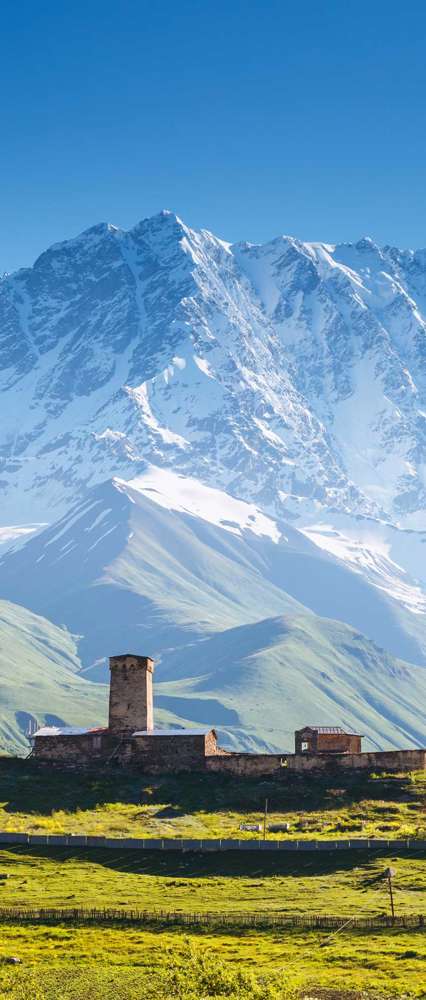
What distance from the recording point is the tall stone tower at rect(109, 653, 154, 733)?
444ft

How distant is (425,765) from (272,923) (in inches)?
1792

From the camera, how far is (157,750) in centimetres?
13150

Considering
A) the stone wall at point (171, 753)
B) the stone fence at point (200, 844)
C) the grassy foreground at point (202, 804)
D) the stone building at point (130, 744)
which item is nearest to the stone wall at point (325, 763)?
the grassy foreground at point (202, 804)

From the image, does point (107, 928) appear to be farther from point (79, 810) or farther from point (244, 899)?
point (79, 810)

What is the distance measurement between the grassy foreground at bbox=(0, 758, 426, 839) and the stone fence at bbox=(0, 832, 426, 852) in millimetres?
3478

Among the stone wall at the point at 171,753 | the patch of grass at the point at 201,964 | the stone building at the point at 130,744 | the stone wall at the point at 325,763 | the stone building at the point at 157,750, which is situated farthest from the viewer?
the stone building at the point at 130,744

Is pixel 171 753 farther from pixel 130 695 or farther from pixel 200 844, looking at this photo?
pixel 200 844

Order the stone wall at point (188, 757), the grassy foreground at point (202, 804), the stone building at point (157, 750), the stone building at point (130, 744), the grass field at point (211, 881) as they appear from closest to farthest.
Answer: the grass field at point (211, 881) → the grassy foreground at point (202, 804) → the stone wall at point (188, 757) → the stone building at point (157, 750) → the stone building at point (130, 744)

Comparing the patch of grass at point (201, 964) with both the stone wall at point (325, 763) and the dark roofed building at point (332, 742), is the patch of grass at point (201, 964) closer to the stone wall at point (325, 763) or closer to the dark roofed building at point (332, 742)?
the stone wall at point (325, 763)

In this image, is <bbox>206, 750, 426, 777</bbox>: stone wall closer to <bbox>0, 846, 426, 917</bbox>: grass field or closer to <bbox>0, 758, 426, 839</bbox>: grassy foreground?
<bbox>0, 758, 426, 839</bbox>: grassy foreground

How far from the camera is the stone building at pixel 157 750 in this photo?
12750 centimetres

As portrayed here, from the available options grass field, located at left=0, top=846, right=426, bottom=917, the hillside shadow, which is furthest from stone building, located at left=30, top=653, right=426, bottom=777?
grass field, located at left=0, top=846, right=426, bottom=917

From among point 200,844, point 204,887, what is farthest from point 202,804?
point 204,887

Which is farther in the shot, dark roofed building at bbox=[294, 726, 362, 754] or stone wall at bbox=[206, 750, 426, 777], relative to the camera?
dark roofed building at bbox=[294, 726, 362, 754]
